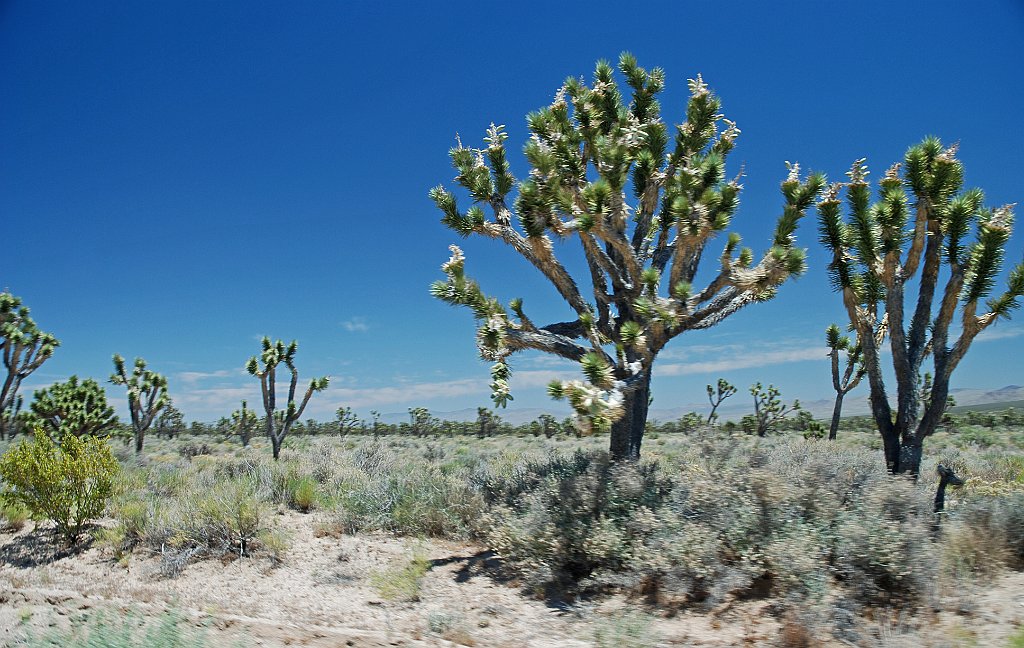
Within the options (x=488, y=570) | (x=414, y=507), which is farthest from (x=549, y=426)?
(x=488, y=570)

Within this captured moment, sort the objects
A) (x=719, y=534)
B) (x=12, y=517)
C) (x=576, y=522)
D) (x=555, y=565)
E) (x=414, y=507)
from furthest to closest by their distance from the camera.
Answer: (x=12, y=517), (x=414, y=507), (x=576, y=522), (x=555, y=565), (x=719, y=534)

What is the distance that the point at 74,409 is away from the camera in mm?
21719

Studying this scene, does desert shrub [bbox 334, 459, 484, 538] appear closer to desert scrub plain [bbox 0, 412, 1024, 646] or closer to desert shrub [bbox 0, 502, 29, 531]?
desert scrub plain [bbox 0, 412, 1024, 646]

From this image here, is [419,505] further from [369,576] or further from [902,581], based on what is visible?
[902,581]

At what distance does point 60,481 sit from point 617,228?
984 cm

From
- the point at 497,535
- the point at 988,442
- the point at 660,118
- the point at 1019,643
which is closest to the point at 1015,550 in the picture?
the point at 1019,643

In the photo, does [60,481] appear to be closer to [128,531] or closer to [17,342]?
[128,531]

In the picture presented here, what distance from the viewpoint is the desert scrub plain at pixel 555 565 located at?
4.89 metres

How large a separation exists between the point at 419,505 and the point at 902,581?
633cm

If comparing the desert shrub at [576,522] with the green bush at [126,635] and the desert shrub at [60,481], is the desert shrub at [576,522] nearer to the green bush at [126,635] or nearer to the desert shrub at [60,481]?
the green bush at [126,635]

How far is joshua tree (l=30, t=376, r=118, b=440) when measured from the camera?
21.7 meters

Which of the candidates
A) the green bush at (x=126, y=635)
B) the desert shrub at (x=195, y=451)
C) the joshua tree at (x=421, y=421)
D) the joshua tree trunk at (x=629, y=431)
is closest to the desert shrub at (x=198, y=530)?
the green bush at (x=126, y=635)

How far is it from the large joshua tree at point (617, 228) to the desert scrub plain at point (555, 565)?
61.1 inches

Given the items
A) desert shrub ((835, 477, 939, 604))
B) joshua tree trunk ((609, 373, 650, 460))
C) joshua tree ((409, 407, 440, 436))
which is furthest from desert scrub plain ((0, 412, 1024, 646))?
joshua tree ((409, 407, 440, 436))
